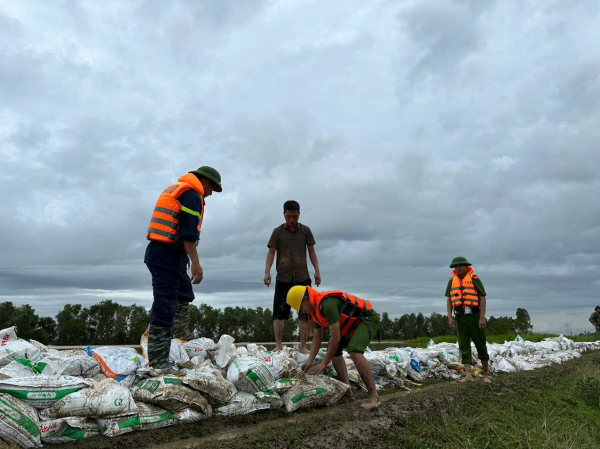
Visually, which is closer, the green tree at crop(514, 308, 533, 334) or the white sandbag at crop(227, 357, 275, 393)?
the white sandbag at crop(227, 357, 275, 393)

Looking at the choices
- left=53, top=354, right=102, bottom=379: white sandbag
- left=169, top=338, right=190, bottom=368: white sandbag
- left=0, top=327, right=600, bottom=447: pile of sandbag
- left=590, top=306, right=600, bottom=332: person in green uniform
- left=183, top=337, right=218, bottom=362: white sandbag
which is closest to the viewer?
left=0, top=327, right=600, bottom=447: pile of sandbag

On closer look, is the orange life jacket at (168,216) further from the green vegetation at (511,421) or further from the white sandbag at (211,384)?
the green vegetation at (511,421)

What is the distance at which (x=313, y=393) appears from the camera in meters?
3.53

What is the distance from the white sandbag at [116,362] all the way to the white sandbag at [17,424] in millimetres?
795

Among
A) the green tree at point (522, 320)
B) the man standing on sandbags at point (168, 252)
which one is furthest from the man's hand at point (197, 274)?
the green tree at point (522, 320)

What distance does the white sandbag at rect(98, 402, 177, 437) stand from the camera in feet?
8.78

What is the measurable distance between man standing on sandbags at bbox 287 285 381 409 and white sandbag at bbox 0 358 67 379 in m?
2.02

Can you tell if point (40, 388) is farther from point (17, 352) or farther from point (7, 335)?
point (7, 335)

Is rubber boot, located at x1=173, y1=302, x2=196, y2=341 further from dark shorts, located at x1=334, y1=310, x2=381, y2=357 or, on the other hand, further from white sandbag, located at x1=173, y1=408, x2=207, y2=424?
dark shorts, located at x1=334, y1=310, x2=381, y2=357

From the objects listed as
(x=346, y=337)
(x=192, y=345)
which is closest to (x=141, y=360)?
(x=192, y=345)

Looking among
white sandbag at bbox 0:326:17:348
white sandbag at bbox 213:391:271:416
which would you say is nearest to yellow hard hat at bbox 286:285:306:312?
white sandbag at bbox 213:391:271:416

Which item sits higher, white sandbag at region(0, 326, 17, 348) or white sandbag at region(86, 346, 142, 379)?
white sandbag at region(0, 326, 17, 348)

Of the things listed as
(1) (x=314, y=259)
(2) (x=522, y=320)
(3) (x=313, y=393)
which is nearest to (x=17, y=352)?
(3) (x=313, y=393)

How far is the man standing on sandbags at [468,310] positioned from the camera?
535 centimetres
